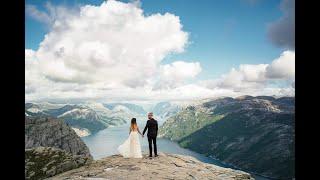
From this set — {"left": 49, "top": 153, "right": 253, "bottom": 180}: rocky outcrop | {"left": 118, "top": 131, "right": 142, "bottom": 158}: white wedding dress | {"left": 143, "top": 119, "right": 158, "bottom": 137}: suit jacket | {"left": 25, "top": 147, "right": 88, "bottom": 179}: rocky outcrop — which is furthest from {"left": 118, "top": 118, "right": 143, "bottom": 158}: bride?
{"left": 25, "top": 147, "right": 88, "bottom": 179}: rocky outcrop

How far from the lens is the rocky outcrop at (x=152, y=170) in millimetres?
22984

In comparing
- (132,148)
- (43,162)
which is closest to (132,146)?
(132,148)

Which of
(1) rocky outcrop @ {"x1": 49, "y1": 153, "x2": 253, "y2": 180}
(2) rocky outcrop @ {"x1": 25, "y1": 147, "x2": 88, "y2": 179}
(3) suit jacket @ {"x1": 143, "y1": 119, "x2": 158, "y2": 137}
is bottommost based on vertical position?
(2) rocky outcrop @ {"x1": 25, "y1": 147, "x2": 88, "y2": 179}

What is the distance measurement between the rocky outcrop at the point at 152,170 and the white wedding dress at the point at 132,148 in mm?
762

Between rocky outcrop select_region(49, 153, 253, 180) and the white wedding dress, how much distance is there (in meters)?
0.76

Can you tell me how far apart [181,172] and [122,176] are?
5322mm

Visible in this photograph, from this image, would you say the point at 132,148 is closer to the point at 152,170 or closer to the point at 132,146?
the point at 132,146

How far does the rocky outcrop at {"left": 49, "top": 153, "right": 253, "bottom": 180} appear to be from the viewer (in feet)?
75.4

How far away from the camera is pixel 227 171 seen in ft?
94.0

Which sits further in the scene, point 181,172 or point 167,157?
point 167,157

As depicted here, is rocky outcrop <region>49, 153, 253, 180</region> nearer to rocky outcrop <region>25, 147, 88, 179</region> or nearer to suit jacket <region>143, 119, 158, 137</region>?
suit jacket <region>143, 119, 158, 137</region>
